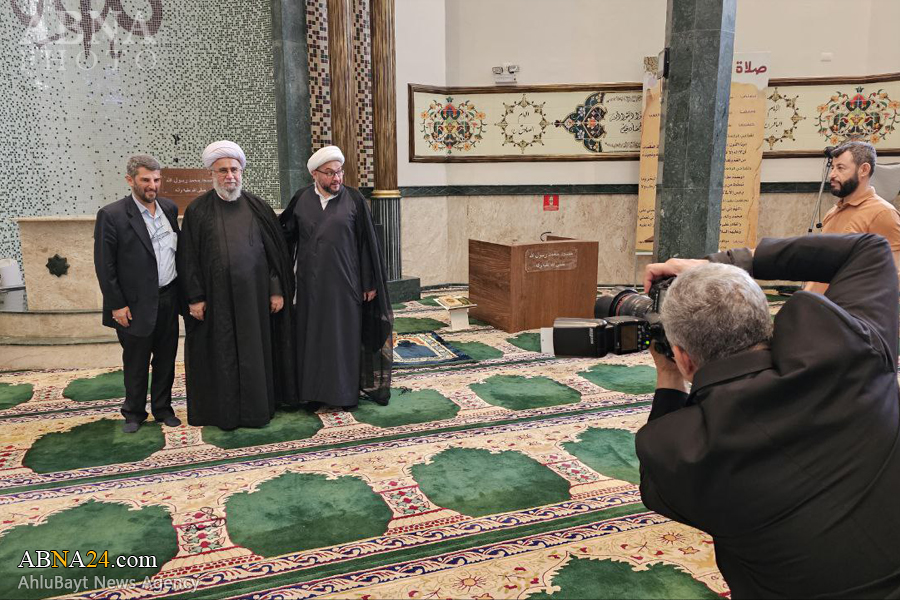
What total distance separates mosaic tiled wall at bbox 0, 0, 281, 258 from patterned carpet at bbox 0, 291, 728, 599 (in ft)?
9.46

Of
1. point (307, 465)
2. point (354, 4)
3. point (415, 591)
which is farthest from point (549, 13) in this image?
point (415, 591)

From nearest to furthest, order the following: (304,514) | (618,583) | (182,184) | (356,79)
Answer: (618,583) < (304,514) < (182,184) < (356,79)

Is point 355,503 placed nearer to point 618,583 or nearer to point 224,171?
point 618,583

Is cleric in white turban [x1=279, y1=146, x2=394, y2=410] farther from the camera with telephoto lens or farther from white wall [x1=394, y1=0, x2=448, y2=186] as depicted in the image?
white wall [x1=394, y1=0, x2=448, y2=186]

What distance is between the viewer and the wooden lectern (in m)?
5.57

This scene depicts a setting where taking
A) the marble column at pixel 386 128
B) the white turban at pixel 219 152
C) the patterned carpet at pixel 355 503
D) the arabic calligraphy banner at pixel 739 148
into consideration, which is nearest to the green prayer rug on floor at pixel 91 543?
the patterned carpet at pixel 355 503

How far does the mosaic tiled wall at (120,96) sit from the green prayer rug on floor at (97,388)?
2478 millimetres

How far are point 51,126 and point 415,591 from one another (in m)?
5.95

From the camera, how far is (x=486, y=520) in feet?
8.55

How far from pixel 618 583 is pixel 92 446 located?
2613 mm

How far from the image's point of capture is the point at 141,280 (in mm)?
3410

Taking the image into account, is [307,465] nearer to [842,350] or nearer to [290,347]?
[290,347]

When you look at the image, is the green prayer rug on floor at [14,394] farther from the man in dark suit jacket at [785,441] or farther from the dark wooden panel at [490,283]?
the man in dark suit jacket at [785,441]

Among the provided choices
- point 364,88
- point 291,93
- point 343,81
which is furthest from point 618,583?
point 364,88
